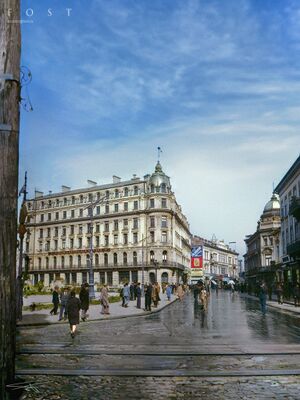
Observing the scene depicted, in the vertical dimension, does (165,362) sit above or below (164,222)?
below

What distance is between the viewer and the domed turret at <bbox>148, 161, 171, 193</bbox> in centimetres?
7769

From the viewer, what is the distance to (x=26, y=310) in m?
24.3

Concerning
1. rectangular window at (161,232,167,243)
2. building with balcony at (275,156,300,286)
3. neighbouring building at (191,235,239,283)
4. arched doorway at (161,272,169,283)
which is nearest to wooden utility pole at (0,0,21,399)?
building with balcony at (275,156,300,286)

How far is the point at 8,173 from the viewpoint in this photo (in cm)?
385

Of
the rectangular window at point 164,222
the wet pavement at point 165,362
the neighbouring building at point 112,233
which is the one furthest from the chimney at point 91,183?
the wet pavement at point 165,362

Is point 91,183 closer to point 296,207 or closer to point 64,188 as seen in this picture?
point 64,188

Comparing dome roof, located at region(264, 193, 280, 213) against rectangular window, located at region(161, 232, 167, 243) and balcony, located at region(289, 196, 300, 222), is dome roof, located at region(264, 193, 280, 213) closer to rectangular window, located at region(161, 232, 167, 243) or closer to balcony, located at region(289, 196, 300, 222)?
rectangular window, located at region(161, 232, 167, 243)

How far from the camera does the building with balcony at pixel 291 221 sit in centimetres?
3823

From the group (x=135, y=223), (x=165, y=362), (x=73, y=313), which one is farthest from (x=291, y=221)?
(x=165, y=362)

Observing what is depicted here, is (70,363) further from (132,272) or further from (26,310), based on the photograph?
(132,272)

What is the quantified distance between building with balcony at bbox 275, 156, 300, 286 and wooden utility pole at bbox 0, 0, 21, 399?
1355 inches

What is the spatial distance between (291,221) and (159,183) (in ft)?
Answer: 115

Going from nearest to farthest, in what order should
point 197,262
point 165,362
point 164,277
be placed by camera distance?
point 165,362 → point 197,262 → point 164,277

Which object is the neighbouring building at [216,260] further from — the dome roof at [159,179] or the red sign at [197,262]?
the red sign at [197,262]
